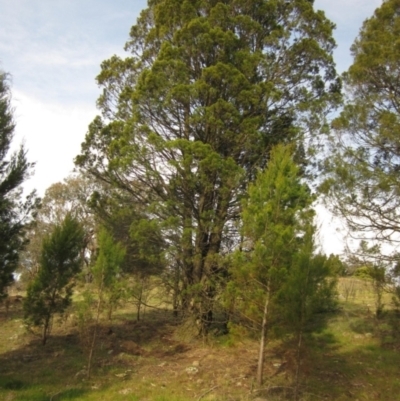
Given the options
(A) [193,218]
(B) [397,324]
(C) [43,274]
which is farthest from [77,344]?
(B) [397,324]

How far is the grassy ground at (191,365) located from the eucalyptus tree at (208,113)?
2054 mm

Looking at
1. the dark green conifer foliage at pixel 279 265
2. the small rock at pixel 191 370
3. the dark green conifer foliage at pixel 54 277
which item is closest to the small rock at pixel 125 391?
the small rock at pixel 191 370

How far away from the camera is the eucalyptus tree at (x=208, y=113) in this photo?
13.2m

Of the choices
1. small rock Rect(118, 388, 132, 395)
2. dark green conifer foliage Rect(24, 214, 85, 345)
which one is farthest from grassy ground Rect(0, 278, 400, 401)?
dark green conifer foliage Rect(24, 214, 85, 345)

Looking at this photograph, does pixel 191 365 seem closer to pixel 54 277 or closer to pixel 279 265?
pixel 279 265

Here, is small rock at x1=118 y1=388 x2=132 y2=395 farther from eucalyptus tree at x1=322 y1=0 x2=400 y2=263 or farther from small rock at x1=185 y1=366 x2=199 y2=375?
eucalyptus tree at x1=322 y1=0 x2=400 y2=263

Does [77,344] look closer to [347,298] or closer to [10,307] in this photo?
[10,307]

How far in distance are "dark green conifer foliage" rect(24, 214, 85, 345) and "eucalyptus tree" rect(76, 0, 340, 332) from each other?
2645 millimetres

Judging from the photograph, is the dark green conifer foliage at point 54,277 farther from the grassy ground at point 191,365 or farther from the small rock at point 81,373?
the small rock at point 81,373

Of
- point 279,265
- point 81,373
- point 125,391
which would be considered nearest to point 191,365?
point 125,391

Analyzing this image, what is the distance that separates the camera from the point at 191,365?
11.8 m

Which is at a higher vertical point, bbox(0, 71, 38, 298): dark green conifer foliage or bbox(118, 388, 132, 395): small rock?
bbox(0, 71, 38, 298): dark green conifer foliage

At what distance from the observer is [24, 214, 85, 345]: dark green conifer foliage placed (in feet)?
47.2

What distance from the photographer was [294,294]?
915 centimetres
